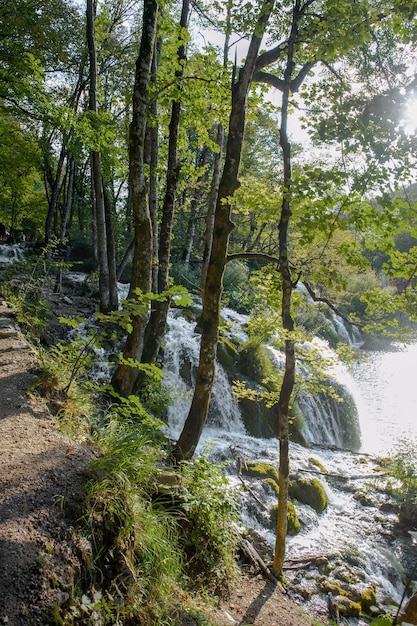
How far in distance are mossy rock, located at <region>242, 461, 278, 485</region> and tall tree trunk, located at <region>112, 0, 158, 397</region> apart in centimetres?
329

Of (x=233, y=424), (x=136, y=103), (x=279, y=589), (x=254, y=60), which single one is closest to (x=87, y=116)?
(x=136, y=103)

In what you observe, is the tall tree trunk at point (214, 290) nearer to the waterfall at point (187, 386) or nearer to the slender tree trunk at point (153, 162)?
the slender tree trunk at point (153, 162)

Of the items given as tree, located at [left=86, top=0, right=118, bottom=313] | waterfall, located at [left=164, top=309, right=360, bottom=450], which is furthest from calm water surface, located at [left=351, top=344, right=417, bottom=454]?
tree, located at [left=86, top=0, right=118, bottom=313]

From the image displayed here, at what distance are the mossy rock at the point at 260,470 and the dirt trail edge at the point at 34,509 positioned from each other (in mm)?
4955

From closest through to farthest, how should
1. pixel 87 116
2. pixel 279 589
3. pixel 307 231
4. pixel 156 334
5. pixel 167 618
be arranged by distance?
pixel 167 618, pixel 307 231, pixel 279 589, pixel 156 334, pixel 87 116

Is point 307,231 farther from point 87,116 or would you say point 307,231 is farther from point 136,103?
point 87,116

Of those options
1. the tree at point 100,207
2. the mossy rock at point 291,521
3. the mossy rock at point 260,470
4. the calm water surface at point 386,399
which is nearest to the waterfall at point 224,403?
the calm water surface at point 386,399

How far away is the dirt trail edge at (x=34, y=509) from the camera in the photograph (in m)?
1.75

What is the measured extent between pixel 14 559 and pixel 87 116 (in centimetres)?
853

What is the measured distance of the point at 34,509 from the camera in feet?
7.18

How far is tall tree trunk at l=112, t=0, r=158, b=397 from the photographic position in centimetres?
516

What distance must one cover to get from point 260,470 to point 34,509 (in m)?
5.95

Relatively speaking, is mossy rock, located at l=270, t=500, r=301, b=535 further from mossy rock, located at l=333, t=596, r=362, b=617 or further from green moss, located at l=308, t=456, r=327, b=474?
green moss, located at l=308, t=456, r=327, b=474

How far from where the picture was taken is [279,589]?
14.3 ft
